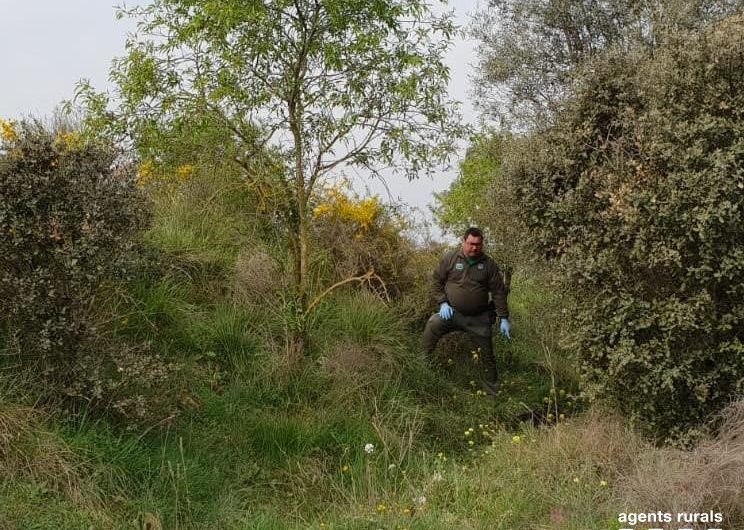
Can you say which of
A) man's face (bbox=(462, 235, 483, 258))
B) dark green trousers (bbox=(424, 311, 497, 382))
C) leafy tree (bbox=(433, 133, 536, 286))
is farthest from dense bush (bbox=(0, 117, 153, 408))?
man's face (bbox=(462, 235, 483, 258))

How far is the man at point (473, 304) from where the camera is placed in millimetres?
7656

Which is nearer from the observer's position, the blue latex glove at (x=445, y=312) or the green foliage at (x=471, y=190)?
the blue latex glove at (x=445, y=312)

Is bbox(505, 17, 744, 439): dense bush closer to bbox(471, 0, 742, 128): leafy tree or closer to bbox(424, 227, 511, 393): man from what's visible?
bbox(424, 227, 511, 393): man

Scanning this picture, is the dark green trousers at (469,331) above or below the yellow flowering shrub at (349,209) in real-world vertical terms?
below

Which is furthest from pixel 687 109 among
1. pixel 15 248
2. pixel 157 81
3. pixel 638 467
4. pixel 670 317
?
pixel 15 248

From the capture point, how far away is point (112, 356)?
495cm

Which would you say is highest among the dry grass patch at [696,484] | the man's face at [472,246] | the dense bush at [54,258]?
the man's face at [472,246]

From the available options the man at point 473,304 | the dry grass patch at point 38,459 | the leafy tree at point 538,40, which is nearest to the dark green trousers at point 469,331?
the man at point 473,304

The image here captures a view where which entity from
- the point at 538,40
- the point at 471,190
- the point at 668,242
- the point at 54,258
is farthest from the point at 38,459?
the point at 538,40

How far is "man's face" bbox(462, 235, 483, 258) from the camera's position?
7594mm

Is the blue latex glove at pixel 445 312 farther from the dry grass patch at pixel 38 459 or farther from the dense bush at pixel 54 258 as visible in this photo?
the dry grass patch at pixel 38 459

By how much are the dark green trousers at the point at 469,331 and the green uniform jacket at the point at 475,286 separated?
0.32 feet

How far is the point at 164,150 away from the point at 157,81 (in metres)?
0.58

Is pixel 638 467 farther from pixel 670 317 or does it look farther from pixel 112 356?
pixel 112 356
